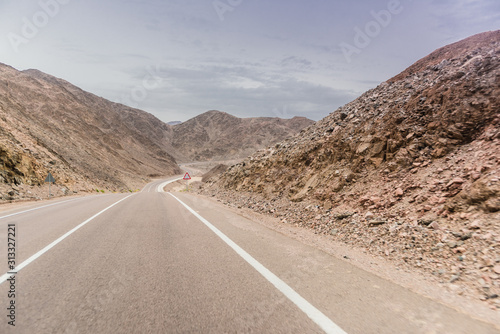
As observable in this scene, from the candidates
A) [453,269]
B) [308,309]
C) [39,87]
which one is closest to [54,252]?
[308,309]

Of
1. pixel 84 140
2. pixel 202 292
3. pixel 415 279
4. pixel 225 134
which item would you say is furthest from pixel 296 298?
pixel 225 134

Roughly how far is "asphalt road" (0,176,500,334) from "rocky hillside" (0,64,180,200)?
692 inches

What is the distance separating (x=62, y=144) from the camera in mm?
47562

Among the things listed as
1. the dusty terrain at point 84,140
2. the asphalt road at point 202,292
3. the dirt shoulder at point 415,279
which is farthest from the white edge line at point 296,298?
the dusty terrain at point 84,140

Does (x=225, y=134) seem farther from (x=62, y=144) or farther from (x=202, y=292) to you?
(x=202, y=292)

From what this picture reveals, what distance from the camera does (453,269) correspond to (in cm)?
470

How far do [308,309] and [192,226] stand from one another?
221 inches

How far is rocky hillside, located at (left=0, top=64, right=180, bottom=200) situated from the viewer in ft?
77.0

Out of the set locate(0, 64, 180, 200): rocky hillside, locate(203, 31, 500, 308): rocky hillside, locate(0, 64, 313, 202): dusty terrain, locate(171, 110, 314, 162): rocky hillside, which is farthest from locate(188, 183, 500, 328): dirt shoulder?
locate(171, 110, 314, 162): rocky hillside

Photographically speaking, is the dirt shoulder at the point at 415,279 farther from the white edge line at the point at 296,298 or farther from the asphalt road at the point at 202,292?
the white edge line at the point at 296,298

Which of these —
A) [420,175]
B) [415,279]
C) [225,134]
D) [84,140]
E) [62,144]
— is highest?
[225,134]

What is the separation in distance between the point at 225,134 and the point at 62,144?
105538 millimetres

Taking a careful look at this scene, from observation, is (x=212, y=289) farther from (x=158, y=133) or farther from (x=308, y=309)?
(x=158, y=133)

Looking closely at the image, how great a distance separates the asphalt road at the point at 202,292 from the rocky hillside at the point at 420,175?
1566 millimetres
